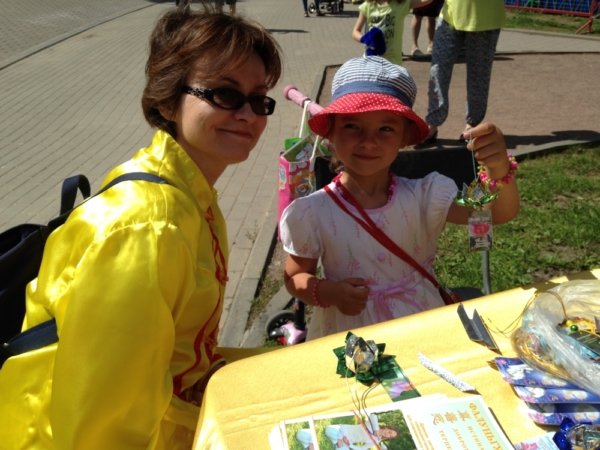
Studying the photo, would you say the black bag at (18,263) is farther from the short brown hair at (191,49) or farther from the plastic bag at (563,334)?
the plastic bag at (563,334)

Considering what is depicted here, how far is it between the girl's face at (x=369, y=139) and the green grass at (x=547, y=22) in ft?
40.6

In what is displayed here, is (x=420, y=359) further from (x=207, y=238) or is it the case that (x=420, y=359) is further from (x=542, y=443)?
(x=207, y=238)

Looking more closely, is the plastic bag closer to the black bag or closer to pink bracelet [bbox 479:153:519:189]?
pink bracelet [bbox 479:153:519:189]

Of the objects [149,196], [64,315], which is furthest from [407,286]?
[64,315]

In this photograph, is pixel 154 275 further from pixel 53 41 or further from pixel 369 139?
pixel 53 41

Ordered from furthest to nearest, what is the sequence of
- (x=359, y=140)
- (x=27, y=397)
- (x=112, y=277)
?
(x=359, y=140), (x=27, y=397), (x=112, y=277)

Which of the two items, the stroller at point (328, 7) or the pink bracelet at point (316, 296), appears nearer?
the pink bracelet at point (316, 296)

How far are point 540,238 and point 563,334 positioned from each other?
9.57 feet

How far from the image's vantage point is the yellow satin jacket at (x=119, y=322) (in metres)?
1.21

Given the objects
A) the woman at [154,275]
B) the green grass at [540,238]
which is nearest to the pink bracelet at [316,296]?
the woman at [154,275]

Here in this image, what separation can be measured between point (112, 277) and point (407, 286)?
1182mm

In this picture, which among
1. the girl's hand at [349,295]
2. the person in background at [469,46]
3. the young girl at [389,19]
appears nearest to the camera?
the girl's hand at [349,295]

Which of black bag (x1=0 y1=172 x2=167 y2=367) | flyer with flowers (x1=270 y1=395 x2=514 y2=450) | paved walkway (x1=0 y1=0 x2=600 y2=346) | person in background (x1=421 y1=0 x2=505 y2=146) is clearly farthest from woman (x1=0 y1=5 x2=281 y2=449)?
person in background (x1=421 y1=0 x2=505 y2=146)

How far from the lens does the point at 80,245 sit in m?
1.33
